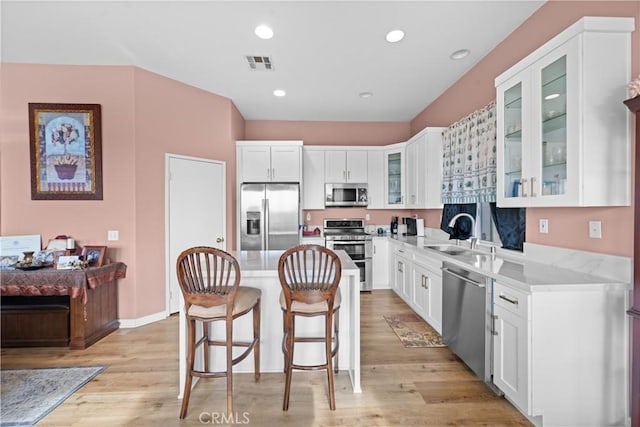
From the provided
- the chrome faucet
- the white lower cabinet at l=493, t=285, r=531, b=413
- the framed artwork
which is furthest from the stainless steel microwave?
the framed artwork

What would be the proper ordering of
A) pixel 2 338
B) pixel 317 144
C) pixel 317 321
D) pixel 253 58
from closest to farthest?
pixel 317 321 → pixel 2 338 → pixel 253 58 → pixel 317 144

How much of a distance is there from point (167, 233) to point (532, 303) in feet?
12.4

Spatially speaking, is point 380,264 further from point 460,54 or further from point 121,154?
point 121,154

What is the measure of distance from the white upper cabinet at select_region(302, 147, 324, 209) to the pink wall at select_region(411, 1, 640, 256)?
2.32 meters

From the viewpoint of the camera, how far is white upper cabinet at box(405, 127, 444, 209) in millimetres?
3816

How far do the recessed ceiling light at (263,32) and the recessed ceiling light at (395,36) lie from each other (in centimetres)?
112

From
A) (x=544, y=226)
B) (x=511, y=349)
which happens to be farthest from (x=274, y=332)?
(x=544, y=226)

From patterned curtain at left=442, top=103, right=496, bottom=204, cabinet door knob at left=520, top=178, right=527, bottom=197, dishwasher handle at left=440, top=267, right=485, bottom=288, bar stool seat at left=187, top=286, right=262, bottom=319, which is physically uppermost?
patterned curtain at left=442, top=103, right=496, bottom=204

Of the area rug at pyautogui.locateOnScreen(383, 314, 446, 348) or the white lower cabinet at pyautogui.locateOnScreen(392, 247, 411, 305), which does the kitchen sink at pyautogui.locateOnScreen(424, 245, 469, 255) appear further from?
the area rug at pyautogui.locateOnScreen(383, 314, 446, 348)

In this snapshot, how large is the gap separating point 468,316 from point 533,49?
2.31 metres

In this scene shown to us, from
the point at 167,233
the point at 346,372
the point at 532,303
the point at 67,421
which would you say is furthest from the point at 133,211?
the point at 532,303

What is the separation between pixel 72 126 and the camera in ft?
10.8

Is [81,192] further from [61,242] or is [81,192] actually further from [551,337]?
[551,337]

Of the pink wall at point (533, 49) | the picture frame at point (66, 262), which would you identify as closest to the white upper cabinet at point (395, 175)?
the pink wall at point (533, 49)
